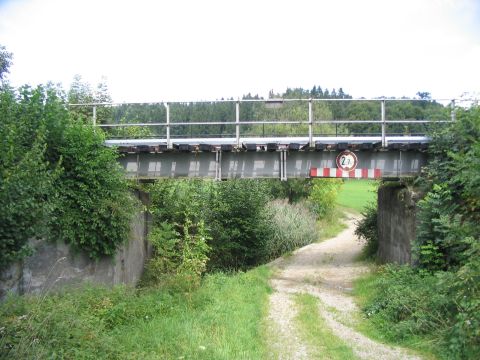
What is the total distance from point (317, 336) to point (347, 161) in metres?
6.16

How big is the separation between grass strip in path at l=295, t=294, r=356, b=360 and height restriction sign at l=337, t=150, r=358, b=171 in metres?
4.07

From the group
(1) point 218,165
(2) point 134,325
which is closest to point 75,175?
(2) point 134,325

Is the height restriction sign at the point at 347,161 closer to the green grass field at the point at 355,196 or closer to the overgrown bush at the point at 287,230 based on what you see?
the overgrown bush at the point at 287,230

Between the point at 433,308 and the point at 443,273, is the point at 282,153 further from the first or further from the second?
the point at 443,273

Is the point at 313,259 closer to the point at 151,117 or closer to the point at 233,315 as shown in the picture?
the point at 151,117

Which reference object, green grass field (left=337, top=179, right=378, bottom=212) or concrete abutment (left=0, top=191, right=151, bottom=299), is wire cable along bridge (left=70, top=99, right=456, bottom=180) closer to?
concrete abutment (left=0, top=191, right=151, bottom=299)

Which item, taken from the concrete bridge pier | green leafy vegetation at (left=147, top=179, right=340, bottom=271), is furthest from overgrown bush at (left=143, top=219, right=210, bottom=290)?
the concrete bridge pier

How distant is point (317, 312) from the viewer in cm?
1056

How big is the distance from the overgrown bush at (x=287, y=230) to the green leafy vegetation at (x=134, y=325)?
1033cm

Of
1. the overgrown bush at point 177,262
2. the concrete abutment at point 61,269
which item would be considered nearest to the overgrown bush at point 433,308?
the overgrown bush at point 177,262

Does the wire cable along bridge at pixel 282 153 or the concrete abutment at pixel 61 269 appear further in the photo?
the wire cable along bridge at pixel 282 153

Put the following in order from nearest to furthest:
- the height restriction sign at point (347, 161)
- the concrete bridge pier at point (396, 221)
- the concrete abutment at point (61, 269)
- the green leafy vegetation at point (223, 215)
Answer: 1. the concrete abutment at point (61, 269)
2. the concrete bridge pier at point (396, 221)
3. the height restriction sign at point (347, 161)
4. the green leafy vegetation at point (223, 215)

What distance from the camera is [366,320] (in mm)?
9867

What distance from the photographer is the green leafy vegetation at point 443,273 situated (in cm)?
704
